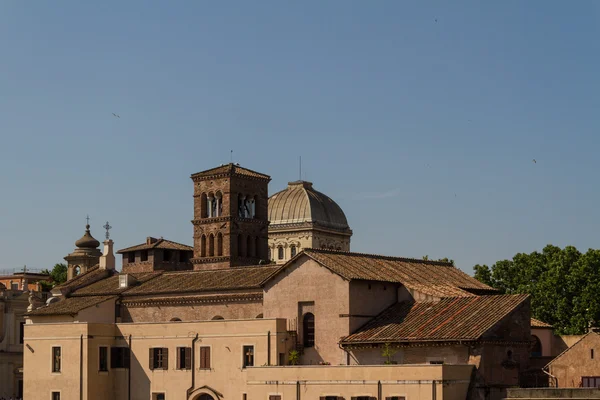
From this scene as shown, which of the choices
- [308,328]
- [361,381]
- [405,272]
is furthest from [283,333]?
[405,272]

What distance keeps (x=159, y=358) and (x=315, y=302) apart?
34.6ft

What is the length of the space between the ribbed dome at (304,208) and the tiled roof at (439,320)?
5414 cm

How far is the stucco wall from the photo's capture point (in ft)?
190

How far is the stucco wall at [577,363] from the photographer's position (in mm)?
58031

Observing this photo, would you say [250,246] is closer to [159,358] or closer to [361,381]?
[159,358]

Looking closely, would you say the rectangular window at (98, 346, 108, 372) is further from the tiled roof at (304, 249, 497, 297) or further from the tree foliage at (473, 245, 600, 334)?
the tree foliage at (473, 245, 600, 334)

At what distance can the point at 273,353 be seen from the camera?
210ft

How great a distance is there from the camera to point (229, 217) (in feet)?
284

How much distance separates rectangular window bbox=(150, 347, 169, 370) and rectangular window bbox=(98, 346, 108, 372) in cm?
325

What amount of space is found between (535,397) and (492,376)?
11.4 feet

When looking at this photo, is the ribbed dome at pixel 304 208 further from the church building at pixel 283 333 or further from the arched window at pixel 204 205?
the church building at pixel 283 333

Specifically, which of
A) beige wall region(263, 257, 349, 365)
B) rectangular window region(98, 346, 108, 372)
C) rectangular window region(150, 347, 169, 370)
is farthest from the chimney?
beige wall region(263, 257, 349, 365)

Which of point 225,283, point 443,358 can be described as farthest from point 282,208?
point 443,358

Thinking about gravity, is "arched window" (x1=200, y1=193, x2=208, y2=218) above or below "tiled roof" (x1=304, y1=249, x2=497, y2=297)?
above
